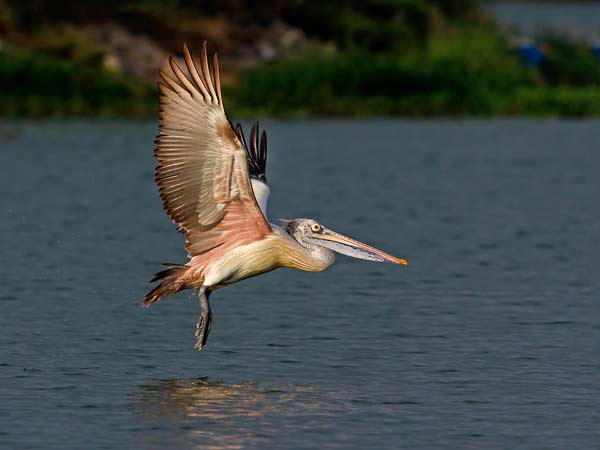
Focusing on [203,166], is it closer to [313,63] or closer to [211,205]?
[211,205]

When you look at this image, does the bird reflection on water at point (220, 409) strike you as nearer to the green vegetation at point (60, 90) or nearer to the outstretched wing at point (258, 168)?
the outstretched wing at point (258, 168)

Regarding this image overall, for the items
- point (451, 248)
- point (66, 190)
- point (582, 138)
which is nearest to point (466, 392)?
point (451, 248)

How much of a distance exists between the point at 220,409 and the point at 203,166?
1848 mm

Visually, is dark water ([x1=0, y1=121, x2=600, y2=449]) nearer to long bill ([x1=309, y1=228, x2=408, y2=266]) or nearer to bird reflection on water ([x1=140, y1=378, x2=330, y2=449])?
bird reflection on water ([x1=140, y1=378, x2=330, y2=449])

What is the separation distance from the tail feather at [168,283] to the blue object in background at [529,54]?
1188 inches

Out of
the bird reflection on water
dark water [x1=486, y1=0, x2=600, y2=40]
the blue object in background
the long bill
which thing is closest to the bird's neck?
the long bill

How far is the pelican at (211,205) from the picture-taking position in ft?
37.0

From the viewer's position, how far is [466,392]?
11.0 metres

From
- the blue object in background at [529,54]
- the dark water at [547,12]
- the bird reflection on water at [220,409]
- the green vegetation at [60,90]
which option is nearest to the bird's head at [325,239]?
the bird reflection on water at [220,409]

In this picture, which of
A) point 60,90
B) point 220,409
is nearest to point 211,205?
point 220,409

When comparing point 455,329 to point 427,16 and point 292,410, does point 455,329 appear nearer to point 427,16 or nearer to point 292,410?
point 292,410

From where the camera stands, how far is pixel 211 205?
38.1ft

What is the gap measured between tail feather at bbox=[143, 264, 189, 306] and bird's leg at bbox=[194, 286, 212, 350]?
0.21m

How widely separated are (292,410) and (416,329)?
3262 millimetres
